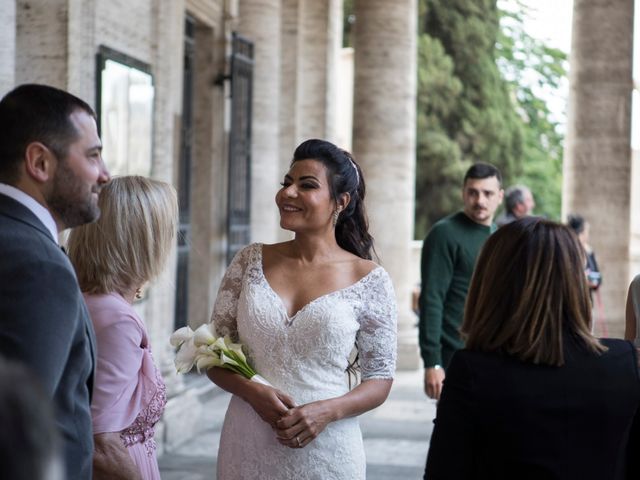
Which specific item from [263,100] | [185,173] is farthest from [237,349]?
[263,100]

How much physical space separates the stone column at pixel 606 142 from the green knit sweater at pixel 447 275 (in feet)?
22.0

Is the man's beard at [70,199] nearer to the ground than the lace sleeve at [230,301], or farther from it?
farther from it

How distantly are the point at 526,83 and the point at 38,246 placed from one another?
3379 centimetres

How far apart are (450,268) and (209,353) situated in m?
2.92

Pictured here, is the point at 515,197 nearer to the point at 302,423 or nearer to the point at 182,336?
the point at 182,336

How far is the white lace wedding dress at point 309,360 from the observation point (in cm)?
370

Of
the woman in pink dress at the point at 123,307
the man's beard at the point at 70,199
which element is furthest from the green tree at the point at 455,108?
the man's beard at the point at 70,199

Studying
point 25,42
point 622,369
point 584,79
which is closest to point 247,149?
point 584,79

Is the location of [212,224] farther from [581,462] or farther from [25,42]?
[581,462]

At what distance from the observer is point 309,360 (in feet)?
12.2

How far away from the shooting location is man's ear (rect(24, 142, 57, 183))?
226 cm

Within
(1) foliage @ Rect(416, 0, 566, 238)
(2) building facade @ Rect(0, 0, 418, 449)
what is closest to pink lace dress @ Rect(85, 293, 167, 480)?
(2) building facade @ Rect(0, 0, 418, 449)

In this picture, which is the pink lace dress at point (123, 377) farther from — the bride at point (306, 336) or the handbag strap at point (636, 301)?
the handbag strap at point (636, 301)

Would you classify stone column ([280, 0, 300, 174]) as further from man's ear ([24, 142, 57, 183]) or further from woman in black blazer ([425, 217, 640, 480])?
man's ear ([24, 142, 57, 183])
